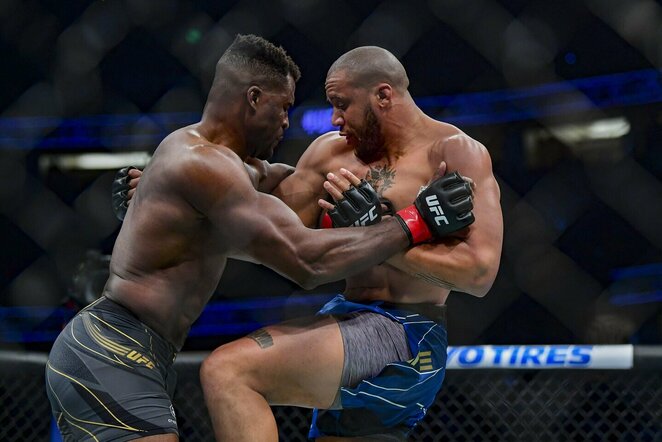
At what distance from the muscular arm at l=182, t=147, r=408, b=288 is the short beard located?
43 centimetres

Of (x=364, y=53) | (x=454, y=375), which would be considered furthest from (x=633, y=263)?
(x=364, y=53)

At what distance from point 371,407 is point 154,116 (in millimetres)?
2684

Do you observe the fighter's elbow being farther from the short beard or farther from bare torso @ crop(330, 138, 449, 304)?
the short beard


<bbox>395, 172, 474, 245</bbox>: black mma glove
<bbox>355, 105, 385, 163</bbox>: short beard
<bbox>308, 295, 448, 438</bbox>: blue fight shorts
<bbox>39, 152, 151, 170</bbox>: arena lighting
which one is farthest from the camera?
<bbox>39, 152, 151, 170</bbox>: arena lighting

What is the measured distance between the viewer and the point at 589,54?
14.5ft

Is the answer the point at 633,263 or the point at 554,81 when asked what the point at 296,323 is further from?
the point at 554,81

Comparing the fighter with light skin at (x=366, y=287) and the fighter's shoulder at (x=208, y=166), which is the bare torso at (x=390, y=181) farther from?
the fighter's shoulder at (x=208, y=166)

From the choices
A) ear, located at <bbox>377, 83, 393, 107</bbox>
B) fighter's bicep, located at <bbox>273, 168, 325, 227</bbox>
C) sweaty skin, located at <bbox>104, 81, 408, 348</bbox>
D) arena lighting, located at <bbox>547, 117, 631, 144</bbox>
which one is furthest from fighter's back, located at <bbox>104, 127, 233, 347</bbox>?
arena lighting, located at <bbox>547, 117, 631, 144</bbox>

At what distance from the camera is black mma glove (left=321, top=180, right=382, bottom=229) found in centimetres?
191

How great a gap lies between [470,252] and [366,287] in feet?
1.01

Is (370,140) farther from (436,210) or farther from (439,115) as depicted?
(439,115)

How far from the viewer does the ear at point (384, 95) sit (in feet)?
7.36

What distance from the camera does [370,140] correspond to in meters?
2.24

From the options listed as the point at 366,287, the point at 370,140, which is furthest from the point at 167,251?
the point at 370,140
